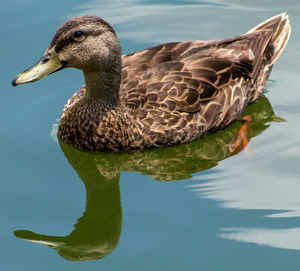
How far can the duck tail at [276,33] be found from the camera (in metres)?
9.18

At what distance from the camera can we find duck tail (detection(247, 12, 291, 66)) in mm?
9180

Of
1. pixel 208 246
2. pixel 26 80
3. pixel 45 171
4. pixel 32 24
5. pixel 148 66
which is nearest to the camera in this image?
pixel 208 246

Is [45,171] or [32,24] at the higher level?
[32,24]

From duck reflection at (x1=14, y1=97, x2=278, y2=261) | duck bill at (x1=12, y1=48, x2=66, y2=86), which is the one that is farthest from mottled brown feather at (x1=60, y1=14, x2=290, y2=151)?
duck bill at (x1=12, y1=48, x2=66, y2=86)

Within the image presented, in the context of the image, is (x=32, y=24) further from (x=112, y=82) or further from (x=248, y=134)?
(x=248, y=134)

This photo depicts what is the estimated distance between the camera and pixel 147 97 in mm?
7766

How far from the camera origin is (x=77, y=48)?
7262 millimetres

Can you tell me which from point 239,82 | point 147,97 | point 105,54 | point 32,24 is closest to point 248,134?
point 239,82

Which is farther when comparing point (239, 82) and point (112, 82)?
point (239, 82)

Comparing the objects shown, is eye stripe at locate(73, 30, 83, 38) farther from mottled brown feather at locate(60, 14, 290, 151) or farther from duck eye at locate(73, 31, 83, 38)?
mottled brown feather at locate(60, 14, 290, 151)


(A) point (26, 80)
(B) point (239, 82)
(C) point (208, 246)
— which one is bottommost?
(C) point (208, 246)

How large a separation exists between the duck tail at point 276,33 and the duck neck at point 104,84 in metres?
2.32

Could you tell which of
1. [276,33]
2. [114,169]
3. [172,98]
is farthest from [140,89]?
[276,33]

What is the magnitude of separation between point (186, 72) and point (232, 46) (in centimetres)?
98
